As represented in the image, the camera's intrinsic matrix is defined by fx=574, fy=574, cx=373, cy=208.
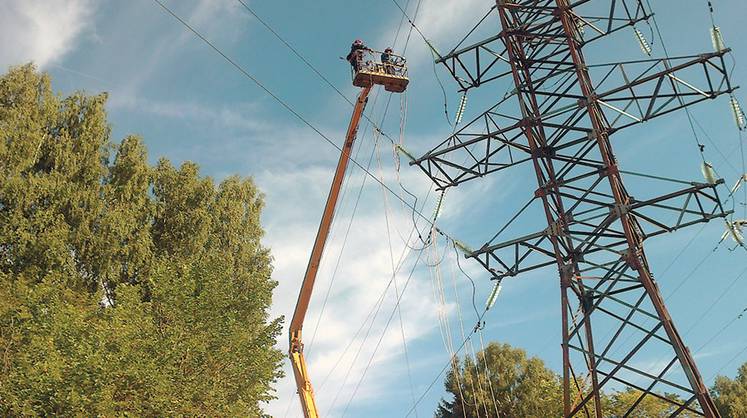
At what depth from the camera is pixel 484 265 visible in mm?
13164

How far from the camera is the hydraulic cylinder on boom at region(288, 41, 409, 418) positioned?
18703mm

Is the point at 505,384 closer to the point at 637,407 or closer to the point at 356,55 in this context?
the point at 637,407

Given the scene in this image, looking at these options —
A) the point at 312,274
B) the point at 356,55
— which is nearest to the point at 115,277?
the point at 312,274

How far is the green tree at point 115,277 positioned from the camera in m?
15.4

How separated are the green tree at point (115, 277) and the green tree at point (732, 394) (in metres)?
33.3

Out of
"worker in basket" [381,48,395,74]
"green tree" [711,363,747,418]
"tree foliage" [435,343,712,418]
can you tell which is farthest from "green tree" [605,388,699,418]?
"worker in basket" [381,48,395,74]

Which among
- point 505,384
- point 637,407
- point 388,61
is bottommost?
point 637,407

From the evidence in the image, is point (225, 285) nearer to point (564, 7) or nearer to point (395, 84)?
point (395, 84)

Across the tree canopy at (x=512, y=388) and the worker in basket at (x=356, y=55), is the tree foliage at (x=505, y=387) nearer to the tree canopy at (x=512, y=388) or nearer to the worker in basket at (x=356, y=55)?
the tree canopy at (x=512, y=388)

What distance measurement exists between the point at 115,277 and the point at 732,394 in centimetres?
4097

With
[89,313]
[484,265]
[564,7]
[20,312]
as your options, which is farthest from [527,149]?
[20,312]

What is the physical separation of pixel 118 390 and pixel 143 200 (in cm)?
1118

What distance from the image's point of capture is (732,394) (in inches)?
1591

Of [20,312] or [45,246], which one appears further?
[45,246]
